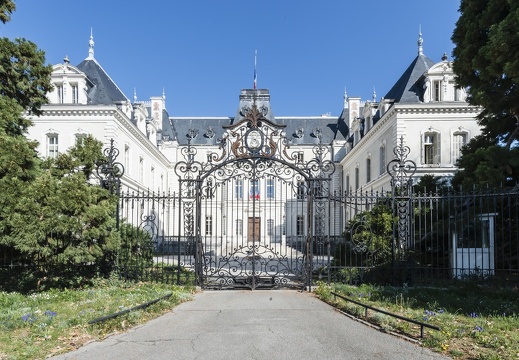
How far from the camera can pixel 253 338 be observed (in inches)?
204

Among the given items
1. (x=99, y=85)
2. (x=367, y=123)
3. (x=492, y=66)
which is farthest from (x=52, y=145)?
(x=492, y=66)

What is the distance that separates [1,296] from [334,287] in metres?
6.59

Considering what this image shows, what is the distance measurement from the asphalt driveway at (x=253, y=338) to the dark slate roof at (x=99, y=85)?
1918cm

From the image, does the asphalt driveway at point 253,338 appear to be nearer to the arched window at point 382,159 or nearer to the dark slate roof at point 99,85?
the arched window at point 382,159

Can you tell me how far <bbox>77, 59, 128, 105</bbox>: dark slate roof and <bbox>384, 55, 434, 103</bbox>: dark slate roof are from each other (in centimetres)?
1702

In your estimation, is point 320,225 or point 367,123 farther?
point 367,123

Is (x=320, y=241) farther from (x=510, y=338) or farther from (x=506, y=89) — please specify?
(x=506, y=89)

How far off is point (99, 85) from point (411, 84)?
18558 millimetres

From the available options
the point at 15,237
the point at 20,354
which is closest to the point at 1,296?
the point at 15,237

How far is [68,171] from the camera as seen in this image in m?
8.59

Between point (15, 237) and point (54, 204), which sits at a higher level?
point (54, 204)

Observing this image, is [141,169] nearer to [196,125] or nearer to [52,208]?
[196,125]

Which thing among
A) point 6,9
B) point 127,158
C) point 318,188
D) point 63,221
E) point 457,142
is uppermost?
point 6,9

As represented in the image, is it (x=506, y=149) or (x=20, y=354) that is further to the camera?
(x=506, y=149)
